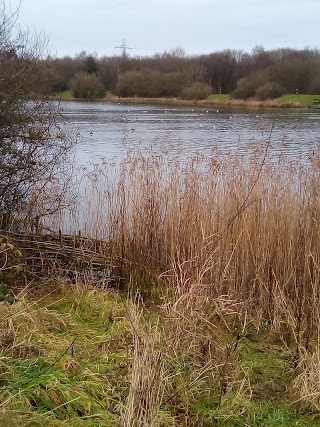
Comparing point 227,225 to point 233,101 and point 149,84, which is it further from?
point 149,84

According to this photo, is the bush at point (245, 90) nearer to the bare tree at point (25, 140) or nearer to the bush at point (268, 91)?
the bush at point (268, 91)

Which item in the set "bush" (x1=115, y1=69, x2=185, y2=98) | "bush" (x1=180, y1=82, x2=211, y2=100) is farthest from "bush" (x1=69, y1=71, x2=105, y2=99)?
"bush" (x1=180, y1=82, x2=211, y2=100)

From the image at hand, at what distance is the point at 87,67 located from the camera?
60.1 metres

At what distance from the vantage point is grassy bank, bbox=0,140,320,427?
2.97m

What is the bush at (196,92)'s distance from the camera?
2125 inches

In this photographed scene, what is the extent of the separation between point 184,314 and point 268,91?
4847 centimetres

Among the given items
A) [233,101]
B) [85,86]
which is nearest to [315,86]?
[233,101]

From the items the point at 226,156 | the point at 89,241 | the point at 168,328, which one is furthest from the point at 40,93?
the point at 168,328

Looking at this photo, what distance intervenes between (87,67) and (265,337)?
58865mm

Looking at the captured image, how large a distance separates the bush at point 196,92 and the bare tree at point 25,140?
48860mm

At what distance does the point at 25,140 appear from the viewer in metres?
5.73

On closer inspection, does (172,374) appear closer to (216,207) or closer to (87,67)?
(216,207)

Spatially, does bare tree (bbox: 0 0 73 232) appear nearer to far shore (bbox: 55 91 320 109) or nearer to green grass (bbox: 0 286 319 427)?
green grass (bbox: 0 286 319 427)

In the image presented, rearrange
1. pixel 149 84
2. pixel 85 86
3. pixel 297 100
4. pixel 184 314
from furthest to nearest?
pixel 149 84 < pixel 85 86 < pixel 297 100 < pixel 184 314
